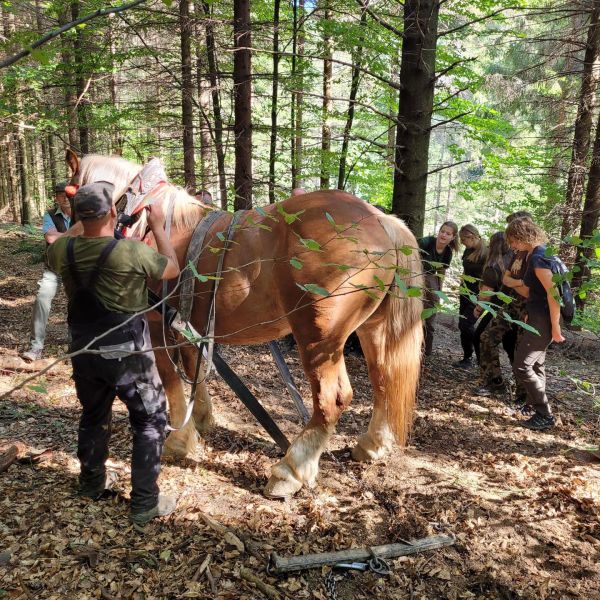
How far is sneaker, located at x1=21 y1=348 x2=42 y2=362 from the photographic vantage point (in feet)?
16.2

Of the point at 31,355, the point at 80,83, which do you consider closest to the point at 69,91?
the point at 80,83

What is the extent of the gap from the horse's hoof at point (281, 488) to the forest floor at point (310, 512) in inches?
2.2

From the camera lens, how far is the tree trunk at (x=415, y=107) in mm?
4484

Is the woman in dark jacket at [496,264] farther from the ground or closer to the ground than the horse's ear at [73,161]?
closer to the ground

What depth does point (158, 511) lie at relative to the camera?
281cm

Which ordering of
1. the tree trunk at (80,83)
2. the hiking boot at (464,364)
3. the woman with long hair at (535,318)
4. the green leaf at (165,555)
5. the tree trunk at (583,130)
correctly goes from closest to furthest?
the green leaf at (165,555)
the woman with long hair at (535,318)
the hiking boot at (464,364)
the tree trunk at (583,130)
the tree trunk at (80,83)

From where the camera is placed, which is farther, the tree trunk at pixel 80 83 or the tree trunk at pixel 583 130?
the tree trunk at pixel 80 83

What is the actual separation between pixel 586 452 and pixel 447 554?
2097mm

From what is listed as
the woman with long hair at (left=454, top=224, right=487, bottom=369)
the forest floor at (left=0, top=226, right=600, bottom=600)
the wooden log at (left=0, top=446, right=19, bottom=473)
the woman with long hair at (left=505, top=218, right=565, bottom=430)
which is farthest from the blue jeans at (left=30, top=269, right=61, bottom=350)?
the woman with long hair at (left=454, top=224, right=487, bottom=369)

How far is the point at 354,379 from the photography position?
546cm

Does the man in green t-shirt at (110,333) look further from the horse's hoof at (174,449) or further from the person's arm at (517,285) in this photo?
the person's arm at (517,285)

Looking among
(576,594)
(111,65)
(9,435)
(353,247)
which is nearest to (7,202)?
(111,65)

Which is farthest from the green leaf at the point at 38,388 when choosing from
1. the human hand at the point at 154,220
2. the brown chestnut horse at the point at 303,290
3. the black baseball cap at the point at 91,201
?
the brown chestnut horse at the point at 303,290

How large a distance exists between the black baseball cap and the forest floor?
1003 millimetres
